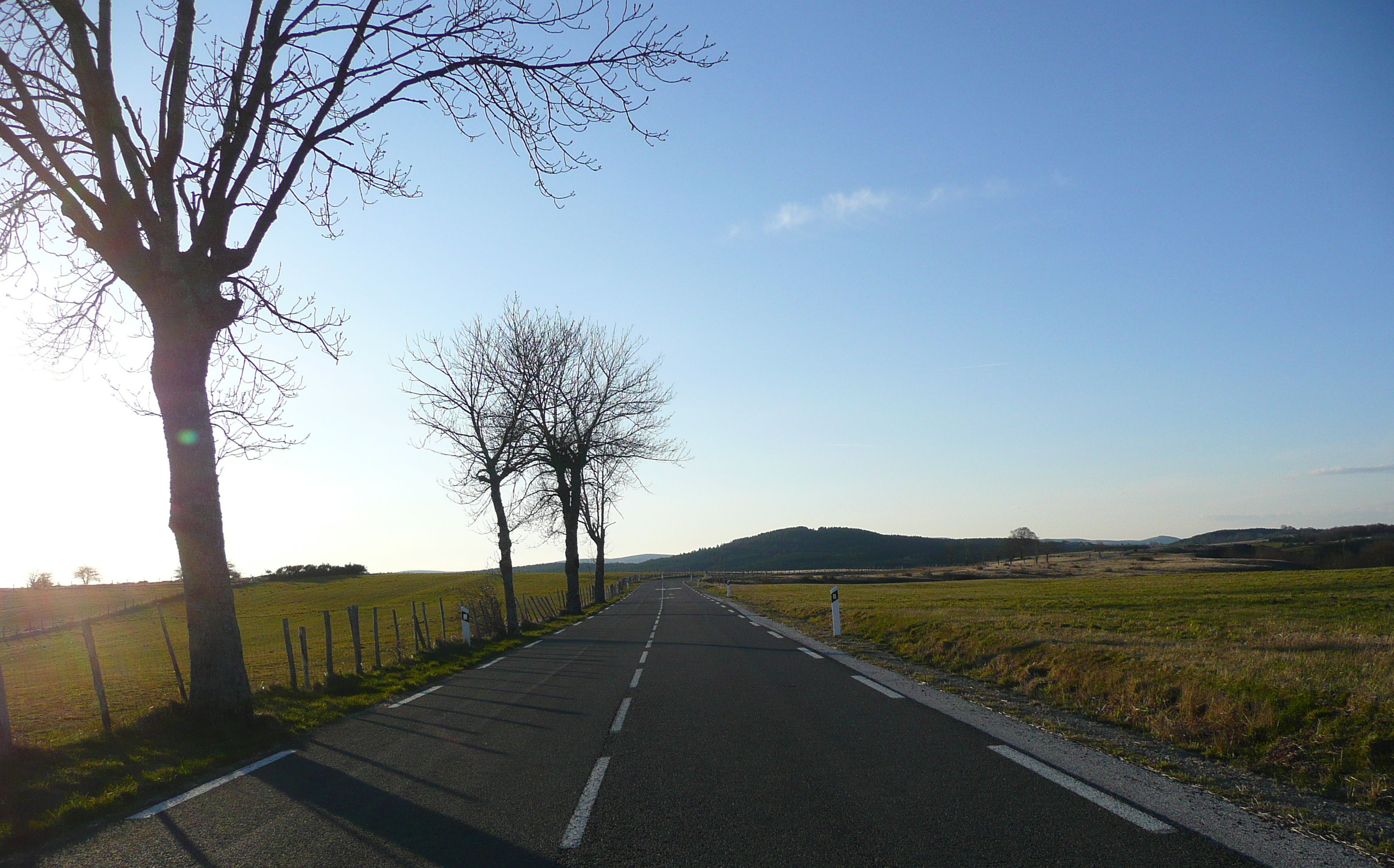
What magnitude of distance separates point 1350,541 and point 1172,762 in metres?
107

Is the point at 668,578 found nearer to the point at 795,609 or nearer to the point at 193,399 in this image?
the point at 795,609

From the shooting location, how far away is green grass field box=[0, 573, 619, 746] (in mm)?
15367

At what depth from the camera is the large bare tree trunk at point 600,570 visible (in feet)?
157

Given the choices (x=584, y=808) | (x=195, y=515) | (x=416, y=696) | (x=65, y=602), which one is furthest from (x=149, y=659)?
(x=65, y=602)

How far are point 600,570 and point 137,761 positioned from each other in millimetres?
42593

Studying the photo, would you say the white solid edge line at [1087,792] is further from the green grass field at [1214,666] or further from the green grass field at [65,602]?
the green grass field at [65,602]

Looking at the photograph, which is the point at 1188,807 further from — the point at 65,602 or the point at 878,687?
the point at 65,602

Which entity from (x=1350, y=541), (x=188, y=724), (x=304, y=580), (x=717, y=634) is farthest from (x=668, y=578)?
(x=188, y=724)

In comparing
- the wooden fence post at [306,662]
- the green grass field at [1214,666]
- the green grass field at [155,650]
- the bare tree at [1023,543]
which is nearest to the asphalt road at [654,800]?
the green grass field at [1214,666]

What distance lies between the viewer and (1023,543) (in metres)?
130

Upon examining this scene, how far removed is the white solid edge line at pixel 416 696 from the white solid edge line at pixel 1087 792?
818 cm

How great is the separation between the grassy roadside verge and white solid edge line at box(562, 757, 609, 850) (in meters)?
3.65

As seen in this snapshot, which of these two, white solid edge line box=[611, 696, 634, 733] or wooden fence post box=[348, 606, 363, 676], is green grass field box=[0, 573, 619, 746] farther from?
white solid edge line box=[611, 696, 634, 733]

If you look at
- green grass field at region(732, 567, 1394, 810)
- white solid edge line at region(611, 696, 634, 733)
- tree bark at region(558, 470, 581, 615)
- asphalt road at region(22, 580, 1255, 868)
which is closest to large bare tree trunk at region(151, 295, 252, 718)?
asphalt road at region(22, 580, 1255, 868)
